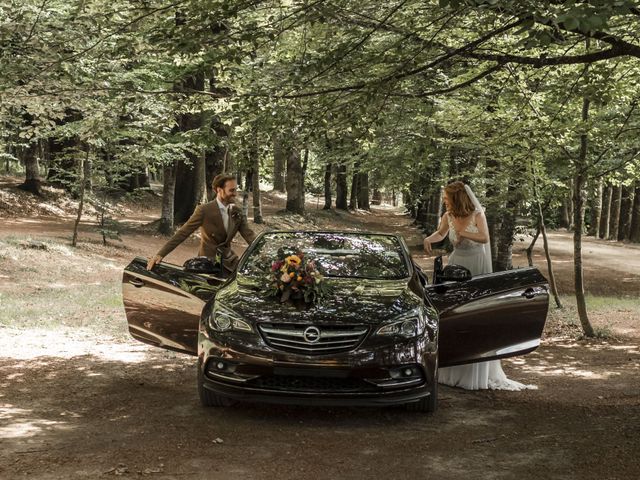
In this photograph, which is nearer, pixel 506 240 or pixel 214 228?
pixel 214 228

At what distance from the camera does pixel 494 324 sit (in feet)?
22.1

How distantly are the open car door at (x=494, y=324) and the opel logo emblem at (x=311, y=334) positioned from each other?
1.38 metres

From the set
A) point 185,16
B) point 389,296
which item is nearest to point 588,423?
point 389,296

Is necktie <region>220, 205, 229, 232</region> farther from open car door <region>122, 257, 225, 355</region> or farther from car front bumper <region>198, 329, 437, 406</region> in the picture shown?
car front bumper <region>198, 329, 437, 406</region>

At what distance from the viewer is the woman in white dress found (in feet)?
25.0

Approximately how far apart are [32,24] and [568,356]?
338 inches

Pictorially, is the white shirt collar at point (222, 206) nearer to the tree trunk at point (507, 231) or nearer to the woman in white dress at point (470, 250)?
the woman in white dress at point (470, 250)

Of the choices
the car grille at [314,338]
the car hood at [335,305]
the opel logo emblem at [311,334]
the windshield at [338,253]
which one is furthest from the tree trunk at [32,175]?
the opel logo emblem at [311,334]

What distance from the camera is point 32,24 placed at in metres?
9.36

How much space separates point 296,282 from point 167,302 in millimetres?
1590

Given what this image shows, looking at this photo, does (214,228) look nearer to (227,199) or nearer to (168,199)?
(227,199)

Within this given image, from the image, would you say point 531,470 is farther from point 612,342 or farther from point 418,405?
point 612,342

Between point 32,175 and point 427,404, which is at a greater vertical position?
point 32,175

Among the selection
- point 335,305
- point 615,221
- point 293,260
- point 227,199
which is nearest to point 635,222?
point 615,221
